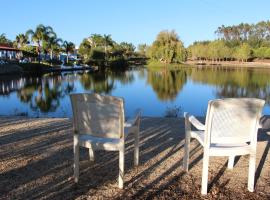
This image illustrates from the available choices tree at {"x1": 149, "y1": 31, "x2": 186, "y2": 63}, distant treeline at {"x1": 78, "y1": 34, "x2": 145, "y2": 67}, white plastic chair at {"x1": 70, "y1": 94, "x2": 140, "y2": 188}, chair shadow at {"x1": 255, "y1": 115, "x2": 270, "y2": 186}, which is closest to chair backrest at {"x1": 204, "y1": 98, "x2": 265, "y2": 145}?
chair shadow at {"x1": 255, "y1": 115, "x2": 270, "y2": 186}

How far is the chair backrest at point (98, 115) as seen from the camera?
2994 millimetres

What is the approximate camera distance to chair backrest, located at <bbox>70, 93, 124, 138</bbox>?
9.82 ft

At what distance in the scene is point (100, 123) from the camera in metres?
3.13

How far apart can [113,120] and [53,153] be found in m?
1.55

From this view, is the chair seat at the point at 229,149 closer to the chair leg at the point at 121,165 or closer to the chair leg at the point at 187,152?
the chair leg at the point at 187,152

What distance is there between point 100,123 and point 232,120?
1185 millimetres

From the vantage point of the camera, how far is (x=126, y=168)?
3729 millimetres

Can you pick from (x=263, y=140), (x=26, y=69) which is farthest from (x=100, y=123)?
(x=26, y=69)

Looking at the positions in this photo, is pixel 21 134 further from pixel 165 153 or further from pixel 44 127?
pixel 165 153

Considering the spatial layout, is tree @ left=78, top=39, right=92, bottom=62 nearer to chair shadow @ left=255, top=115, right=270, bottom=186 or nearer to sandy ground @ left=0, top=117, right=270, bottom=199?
chair shadow @ left=255, top=115, right=270, bottom=186

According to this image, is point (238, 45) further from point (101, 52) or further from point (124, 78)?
point (124, 78)

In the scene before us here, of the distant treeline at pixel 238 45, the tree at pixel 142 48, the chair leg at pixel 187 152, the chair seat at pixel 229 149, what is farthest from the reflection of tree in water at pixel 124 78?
the tree at pixel 142 48

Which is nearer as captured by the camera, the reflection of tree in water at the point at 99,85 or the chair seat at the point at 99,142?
the chair seat at the point at 99,142

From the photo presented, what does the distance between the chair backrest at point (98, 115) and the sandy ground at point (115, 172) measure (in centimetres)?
52
